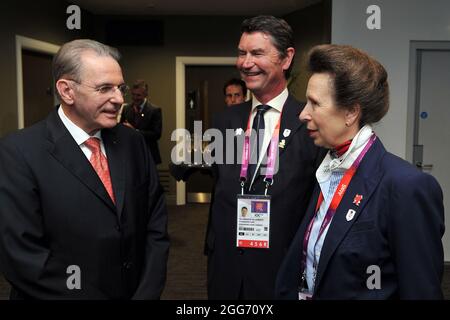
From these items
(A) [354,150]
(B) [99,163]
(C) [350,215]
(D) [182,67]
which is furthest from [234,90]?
(D) [182,67]

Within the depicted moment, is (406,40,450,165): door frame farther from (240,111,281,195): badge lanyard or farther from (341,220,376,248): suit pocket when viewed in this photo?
(341,220,376,248): suit pocket

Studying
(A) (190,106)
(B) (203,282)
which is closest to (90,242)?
(B) (203,282)

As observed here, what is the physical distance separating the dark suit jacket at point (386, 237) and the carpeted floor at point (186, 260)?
2364 millimetres

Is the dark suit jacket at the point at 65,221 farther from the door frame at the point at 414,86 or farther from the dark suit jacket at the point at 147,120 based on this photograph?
the dark suit jacket at the point at 147,120

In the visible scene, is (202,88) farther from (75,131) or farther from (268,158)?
(75,131)

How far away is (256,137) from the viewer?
179 centimetres

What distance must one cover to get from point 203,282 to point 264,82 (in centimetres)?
247

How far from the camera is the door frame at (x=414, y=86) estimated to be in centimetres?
389

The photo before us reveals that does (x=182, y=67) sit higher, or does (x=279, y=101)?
(x=182, y=67)

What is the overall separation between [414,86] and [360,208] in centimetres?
309

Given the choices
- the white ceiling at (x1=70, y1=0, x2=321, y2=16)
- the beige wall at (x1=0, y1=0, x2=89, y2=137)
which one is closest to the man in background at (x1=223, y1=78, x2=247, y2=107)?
the beige wall at (x1=0, y1=0, x2=89, y2=137)

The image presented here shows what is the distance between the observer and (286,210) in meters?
1.68

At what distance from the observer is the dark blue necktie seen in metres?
1.75

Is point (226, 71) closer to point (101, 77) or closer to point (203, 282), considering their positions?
point (203, 282)
